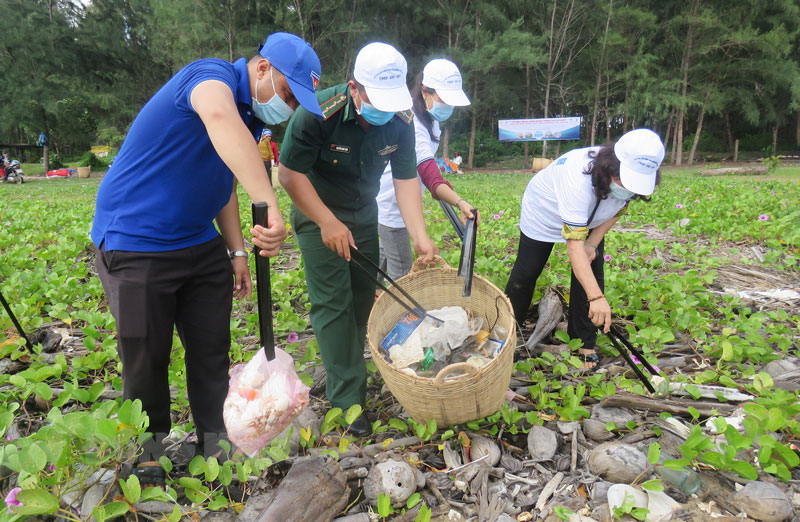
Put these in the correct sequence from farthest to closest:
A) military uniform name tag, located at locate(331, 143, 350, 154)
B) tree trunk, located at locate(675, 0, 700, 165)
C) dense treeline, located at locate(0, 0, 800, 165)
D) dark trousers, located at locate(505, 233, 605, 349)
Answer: tree trunk, located at locate(675, 0, 700, 165)
dense treeline, located at locate(0, 0, 800, 165)
dark trousers, located at locate(505, 233, 605, 349)
military uniform name tag, located at locate(331, 143, 350, 154)

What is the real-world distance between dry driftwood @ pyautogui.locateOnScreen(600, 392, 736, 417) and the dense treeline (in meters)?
17.9

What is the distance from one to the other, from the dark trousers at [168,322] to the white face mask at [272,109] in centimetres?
49

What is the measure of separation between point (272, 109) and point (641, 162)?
5.26 ft

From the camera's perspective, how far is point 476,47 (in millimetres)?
20094

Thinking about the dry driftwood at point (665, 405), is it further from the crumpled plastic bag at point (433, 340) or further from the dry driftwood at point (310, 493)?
the dry driftwood at point (310, 493)

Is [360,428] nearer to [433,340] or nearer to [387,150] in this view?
[433,340]

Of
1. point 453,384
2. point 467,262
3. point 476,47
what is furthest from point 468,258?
point 476,47

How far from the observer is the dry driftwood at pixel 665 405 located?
6.89 ft

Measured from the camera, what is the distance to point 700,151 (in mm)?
27125

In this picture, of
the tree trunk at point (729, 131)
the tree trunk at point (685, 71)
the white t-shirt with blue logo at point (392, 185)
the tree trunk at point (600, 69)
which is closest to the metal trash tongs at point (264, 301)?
the white t-shirt with blue logo at point (392, 185)

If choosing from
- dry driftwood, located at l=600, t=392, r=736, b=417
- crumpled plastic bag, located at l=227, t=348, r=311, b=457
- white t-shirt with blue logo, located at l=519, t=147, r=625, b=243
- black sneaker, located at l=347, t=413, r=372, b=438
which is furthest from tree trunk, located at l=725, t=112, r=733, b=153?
crumpled plastic bag, located at l=227, t=348, r=311, b=457

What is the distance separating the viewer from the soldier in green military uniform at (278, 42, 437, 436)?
2.02m

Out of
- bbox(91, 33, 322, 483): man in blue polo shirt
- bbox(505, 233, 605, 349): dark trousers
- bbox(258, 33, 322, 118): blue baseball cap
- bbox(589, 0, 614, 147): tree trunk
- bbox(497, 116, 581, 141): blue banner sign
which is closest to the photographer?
bbox(91, 33, 322, 483): man in blue polo shirt

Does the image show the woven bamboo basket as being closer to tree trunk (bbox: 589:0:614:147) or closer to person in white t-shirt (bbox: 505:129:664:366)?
person in white t-shirt (bbox: 505:129:664:366)
